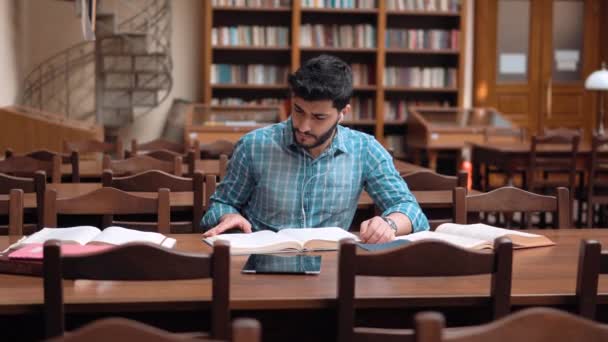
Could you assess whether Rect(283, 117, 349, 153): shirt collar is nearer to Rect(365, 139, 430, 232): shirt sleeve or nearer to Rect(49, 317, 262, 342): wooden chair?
Rect(365, 139, 430, 232): shirt sleeve

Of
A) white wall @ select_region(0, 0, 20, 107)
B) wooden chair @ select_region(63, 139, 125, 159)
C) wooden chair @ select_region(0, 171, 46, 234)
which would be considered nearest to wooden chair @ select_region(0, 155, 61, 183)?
wooden chair @ select_region(0, 171, 46, 234)

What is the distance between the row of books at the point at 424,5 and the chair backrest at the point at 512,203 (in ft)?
22.8

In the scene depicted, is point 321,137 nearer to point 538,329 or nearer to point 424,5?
point 538,329

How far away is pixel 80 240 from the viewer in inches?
87.7

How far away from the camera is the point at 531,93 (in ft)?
34.7

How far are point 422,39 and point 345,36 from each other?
34.8 inches

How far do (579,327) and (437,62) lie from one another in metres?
9.11

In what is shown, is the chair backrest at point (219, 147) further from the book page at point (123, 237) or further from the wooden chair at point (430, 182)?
the book page at point (123, 237)

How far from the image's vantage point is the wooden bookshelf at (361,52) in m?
9.48

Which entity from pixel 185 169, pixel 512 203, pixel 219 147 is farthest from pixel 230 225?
pixel 219 147

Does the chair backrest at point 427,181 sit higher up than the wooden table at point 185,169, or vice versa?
the chair backrest at point 427,181

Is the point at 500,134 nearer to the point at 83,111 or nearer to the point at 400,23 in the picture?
the point at 400,23

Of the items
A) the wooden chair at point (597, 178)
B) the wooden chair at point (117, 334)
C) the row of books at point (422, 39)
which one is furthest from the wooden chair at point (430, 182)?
the row of books at point (422, 39)

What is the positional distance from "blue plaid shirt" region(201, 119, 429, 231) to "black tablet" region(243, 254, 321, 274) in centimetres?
56
